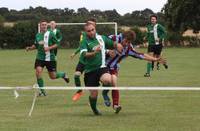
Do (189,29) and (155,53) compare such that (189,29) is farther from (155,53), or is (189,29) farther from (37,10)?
(155,53)

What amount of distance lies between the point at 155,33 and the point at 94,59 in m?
13.1

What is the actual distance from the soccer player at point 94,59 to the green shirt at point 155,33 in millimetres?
12563

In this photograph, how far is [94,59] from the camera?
12789 millimetres

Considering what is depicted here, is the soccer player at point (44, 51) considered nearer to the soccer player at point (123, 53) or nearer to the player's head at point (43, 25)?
the player's head at point (43, 25)

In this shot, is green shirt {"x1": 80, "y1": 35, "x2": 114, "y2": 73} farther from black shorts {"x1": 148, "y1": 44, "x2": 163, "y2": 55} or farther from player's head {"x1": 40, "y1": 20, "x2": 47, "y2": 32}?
black shorts {"x1": 148, "y1": 44, "x2": 163, "y2": 55}

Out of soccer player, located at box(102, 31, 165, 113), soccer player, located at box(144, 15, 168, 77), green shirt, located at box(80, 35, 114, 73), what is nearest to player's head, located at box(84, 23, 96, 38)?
green shirt, located at box(80, 35, 114, 73)

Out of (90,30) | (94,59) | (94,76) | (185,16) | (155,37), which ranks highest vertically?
(90,30)

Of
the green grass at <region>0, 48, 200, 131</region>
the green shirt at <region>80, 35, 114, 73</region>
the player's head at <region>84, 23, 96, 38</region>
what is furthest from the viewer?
the green shirt at <region>80, 35, 114, 73</region>

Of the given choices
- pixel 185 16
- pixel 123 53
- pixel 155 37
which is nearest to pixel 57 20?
pixel 185 16

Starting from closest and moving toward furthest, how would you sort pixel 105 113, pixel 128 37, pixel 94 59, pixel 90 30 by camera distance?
pixel 90 30
pixel 94 59
pixel 128 37
pixel 105 113

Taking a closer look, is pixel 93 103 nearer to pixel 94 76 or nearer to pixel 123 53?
pixel 94 76

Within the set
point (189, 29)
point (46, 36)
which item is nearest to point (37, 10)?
point (189, 29)

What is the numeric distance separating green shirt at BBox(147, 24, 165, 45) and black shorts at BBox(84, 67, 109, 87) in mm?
12635

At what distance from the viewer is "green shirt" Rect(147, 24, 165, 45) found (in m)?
25.4
